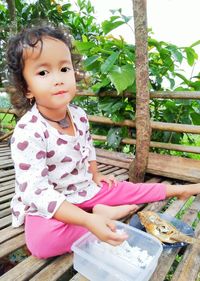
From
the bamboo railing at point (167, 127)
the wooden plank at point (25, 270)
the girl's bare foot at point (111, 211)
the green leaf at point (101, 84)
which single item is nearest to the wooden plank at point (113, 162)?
the bamboo railing at point (167, 127)

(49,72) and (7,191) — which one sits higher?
(49,72)

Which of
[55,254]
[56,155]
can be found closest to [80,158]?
[56,155]

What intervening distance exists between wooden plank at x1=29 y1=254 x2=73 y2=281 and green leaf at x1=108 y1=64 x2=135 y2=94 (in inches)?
42.6

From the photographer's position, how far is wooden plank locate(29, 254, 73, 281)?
1.00 m

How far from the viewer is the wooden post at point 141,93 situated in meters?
1.73

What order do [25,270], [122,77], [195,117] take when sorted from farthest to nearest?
[195,117]
[122,77]
[25,270]

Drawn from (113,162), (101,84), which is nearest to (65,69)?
(101,84)

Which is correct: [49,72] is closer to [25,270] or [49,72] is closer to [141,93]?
[25,270]

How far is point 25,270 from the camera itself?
3.41ft

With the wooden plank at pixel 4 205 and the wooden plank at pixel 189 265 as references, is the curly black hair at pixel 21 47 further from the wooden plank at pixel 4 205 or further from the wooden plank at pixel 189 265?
the wooden plank at pixel 189 265

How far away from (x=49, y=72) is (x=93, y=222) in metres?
0.58

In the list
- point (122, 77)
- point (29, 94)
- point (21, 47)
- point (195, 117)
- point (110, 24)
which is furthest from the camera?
point (195, 117)

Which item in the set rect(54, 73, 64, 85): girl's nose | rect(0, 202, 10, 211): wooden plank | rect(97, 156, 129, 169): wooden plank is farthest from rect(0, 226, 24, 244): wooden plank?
rect(97, 156, 129, 169): wooden plank

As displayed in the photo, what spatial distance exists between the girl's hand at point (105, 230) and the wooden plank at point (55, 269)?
0.71ft
